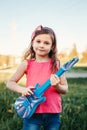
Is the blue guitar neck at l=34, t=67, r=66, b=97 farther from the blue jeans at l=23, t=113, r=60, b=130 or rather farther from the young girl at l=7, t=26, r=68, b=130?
the blue jeans at l=23, t=113, r=60, b=130

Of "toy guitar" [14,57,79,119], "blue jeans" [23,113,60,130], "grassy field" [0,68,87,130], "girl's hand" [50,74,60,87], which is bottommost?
"grassy field" [0,68,87,130]

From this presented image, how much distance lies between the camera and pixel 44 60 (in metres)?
3.00

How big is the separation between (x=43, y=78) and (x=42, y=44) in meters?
0.24

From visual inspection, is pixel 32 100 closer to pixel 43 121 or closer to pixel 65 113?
pixel 43 121

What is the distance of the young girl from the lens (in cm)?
289

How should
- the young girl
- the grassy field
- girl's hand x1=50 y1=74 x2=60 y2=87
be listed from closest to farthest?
1. girl's hand x1=50 y1=74 x2=60 y2=87
2. the young girl
3. the grassy field

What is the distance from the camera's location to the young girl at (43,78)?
114 inches

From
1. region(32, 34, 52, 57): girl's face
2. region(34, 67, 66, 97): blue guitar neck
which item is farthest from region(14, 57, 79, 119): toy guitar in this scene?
region(32, 34, 52, 57): girl's face

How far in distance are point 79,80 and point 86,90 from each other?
4.82 ft

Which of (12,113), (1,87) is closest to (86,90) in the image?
(1,87)

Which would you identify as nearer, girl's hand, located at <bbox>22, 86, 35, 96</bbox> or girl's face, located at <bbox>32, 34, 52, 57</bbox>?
girl's hand, located at <bbox>22, 86, 35, 96</bbox>

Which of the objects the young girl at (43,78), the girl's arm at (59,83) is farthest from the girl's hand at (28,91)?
the girl's arm at (59,83)

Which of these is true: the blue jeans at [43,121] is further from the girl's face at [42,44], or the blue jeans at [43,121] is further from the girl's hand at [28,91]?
the girl's face at [42,44]

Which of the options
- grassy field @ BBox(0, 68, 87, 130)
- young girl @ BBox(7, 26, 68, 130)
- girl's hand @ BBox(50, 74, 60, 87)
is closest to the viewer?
girl's hand @ BBox(50, 74, 60, 87)
